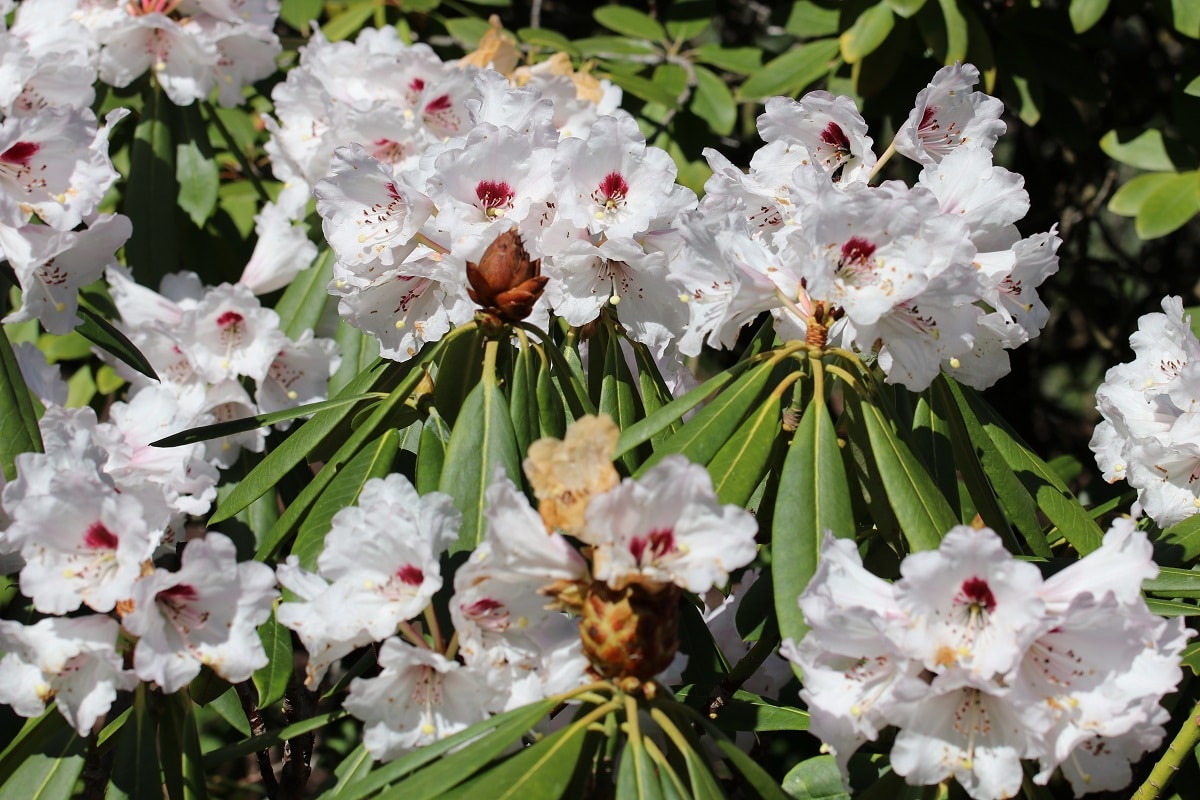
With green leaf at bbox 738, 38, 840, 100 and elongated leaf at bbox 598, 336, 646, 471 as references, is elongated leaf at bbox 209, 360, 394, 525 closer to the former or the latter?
elongated leaf at bbox 598, 336, 646, 471

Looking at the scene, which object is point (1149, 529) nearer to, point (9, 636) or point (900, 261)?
point (900, 261)

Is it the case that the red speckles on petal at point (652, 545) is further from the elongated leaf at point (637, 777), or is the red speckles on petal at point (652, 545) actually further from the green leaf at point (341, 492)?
the green leaf at point (341, 492)

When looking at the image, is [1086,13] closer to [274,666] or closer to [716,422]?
[716,422]

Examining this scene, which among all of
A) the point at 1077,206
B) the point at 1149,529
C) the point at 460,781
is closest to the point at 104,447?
the point at 460,781

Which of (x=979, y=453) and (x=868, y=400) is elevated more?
(x=868, y=400)

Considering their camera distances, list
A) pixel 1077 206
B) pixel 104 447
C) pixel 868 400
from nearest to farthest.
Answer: pixel 868 400, pixel 104 447, pixel 1077 206

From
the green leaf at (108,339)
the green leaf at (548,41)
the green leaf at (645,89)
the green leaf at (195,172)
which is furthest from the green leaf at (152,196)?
the green leaf at (645,89)
